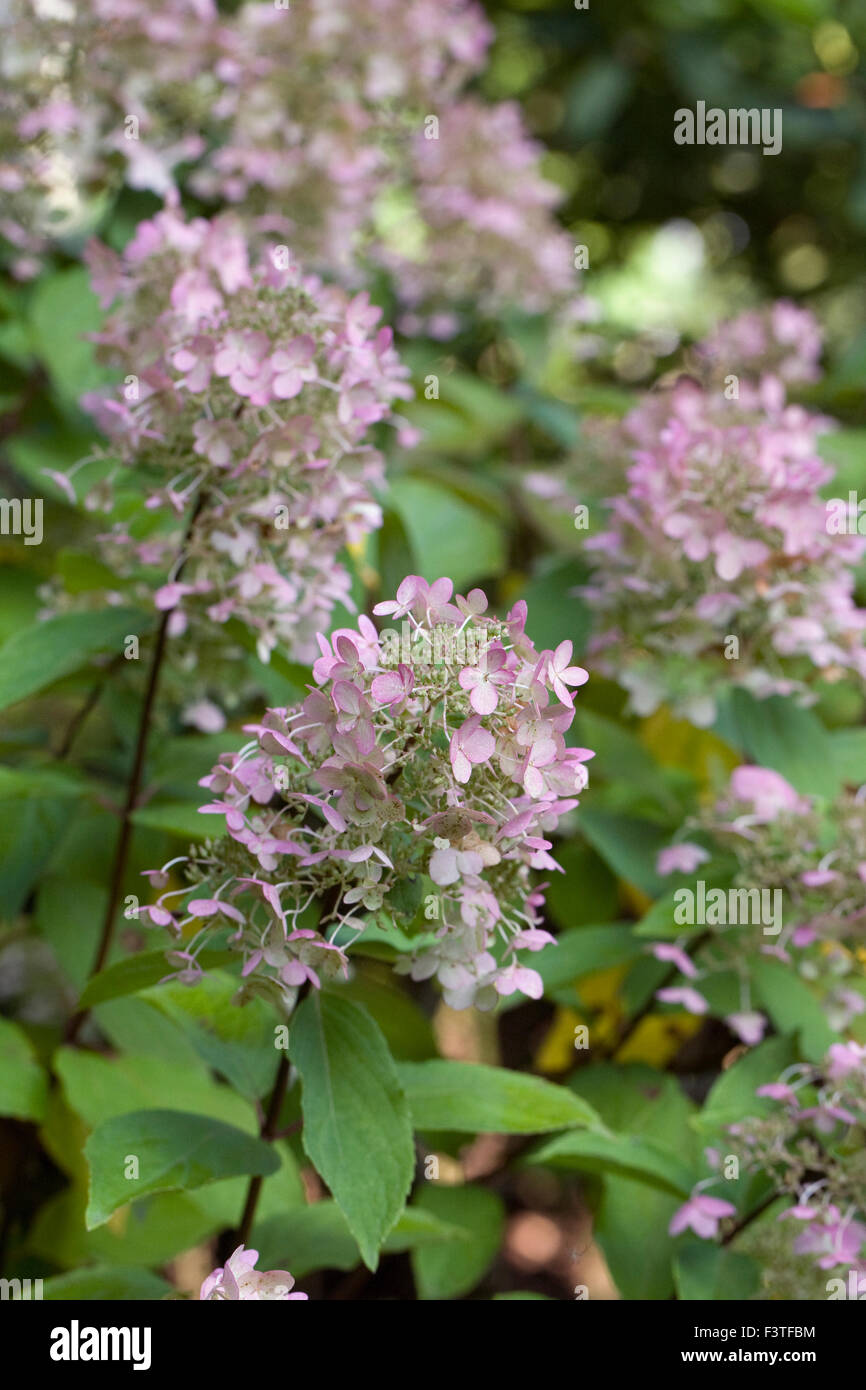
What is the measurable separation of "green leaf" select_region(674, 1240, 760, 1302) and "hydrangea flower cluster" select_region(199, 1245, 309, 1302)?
360 mm

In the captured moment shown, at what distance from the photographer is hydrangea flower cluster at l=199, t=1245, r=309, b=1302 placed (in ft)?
2.34

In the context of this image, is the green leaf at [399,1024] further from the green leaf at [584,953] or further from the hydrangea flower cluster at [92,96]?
the hydrangea flower cluster at [92,96]

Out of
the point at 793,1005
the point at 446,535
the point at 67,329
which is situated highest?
the point at 67,329

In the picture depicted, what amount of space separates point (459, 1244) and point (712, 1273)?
0.89ft

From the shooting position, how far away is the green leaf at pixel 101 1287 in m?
0.92

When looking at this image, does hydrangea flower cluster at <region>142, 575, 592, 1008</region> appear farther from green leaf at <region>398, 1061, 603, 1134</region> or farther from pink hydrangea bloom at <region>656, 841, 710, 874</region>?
pink hydrangea bloom at <region>656, 841, 710, 874</region>

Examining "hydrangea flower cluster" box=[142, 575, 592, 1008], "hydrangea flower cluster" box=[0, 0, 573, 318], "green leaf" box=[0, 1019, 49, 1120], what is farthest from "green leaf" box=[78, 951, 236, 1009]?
"hydrangea flower cluster" box=[0, 0, 573, 318]

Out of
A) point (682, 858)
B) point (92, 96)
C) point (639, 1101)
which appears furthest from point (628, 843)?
point (92, 96)

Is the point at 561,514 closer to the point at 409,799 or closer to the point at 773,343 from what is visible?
the point at 773,343

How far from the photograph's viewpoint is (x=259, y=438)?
3.03ft

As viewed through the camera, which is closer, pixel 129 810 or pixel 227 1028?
pixel 227 1028

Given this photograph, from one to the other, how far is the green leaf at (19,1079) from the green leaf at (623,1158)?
426 mm

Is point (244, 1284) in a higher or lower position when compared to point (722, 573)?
lower
